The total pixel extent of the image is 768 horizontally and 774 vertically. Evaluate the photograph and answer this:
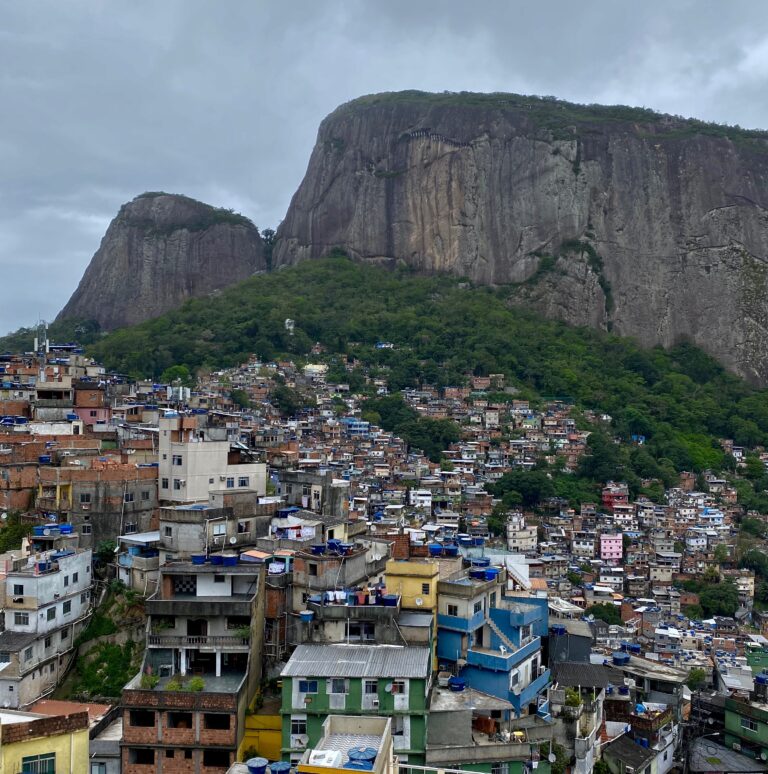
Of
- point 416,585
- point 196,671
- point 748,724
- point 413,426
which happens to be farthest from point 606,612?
point 196,671

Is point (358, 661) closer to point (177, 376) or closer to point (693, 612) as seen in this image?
point (693, 612)

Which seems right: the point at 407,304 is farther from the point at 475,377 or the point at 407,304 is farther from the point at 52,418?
the point at 52,418

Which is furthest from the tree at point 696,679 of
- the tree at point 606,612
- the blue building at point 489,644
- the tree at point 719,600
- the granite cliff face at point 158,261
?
the granite cliff face at point 158,261

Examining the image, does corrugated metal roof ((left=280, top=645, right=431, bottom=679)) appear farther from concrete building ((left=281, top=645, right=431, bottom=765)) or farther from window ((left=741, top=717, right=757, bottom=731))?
window ((left=741, top=717, right=757, bottom=731))

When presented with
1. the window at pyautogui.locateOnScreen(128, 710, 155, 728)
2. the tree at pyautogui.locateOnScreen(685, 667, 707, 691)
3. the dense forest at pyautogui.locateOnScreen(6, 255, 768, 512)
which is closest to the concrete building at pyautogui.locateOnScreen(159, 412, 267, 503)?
the window at pyautogui.locateOnScreen(128, 710, 155, 728)

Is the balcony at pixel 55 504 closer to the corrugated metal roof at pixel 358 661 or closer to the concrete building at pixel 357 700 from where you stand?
the corrugated metal roof at pixel 358 661

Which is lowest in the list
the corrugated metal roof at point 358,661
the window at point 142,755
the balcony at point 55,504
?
the window at point 142,755

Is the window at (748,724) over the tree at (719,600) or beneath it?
over
